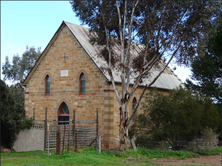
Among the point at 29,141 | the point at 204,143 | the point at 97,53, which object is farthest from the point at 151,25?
the point at 29,141

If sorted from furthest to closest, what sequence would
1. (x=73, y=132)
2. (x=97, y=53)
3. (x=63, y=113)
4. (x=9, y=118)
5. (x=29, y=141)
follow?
1. (x=63, y=113)
2. (x=97, y=53)
3. (x=73, y=132)
4. (x=29, y=141)
5. (x=9, y=118)

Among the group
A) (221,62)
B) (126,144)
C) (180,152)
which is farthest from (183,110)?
(221,62)

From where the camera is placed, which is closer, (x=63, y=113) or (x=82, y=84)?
(x=82, y=84)

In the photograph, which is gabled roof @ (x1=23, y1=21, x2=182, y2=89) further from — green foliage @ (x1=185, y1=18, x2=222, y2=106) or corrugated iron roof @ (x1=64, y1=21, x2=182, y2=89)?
green foliage @ (x1=185, y1=18, x2=222, y2=106)

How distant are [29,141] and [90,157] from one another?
16.8 ft

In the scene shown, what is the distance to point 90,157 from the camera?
13781 millimetres

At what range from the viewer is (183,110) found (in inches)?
699

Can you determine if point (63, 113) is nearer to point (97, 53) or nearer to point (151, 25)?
point (97, 53)

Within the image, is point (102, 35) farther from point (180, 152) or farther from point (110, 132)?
point (180, 152)

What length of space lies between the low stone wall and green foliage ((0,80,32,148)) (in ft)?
1.40

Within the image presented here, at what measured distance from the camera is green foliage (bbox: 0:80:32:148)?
1562 cm

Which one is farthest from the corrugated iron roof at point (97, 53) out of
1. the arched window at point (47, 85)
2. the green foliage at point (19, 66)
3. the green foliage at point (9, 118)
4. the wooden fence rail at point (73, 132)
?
the green foliage at point (19, 66)

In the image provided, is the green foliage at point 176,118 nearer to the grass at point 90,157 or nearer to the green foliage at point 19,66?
the grass at point 90,157

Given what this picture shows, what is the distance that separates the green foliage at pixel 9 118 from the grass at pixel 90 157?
886 millimetres
